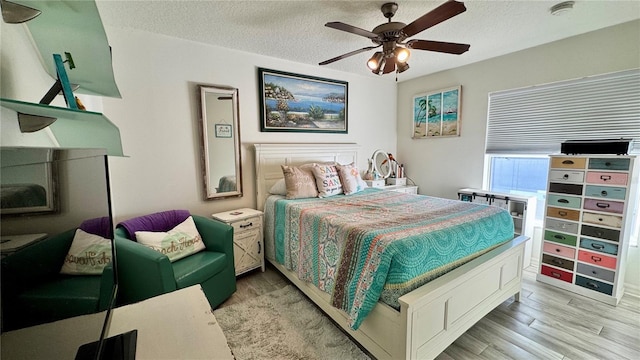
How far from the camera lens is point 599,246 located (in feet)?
8.09

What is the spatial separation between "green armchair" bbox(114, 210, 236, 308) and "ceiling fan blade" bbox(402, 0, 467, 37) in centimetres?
220

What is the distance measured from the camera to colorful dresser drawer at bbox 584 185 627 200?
2.32 metres

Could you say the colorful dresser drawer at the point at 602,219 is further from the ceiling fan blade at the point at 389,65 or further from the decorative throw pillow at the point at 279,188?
the decorative throw pillow at the point at 279,188

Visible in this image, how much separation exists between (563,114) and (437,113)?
147 cm

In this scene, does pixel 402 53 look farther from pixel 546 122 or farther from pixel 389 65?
pixel 546 122

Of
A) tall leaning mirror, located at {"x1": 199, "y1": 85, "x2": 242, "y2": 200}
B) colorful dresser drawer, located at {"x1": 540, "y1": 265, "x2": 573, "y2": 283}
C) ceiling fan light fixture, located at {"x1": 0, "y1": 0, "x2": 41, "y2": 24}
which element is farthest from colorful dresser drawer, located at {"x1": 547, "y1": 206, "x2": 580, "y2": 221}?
ceiling fan light fixture, located at {"x1": 0, "y1": 0, "x2": 41, "y2": 24}

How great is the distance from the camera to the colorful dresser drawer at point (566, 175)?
2.55 metres

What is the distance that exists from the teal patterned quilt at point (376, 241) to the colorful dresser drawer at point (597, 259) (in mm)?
862

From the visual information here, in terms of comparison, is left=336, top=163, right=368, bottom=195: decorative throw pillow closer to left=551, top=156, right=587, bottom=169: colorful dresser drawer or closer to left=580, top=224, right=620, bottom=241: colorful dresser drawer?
left=551, top=156, right=587, bottom=169: colorful dresser drawer

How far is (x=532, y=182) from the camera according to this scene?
10.9 feet

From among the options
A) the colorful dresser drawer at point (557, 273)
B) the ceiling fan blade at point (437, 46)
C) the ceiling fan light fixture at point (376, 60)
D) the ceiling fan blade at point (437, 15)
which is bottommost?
the colorful dresser drawer at point (557, 273)

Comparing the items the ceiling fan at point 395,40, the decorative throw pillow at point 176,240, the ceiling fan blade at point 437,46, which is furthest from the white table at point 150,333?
the ceiling fan blade at point 437,46

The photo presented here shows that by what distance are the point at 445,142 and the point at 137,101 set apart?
3948 mm

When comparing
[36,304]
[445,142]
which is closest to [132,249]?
[36,304]
